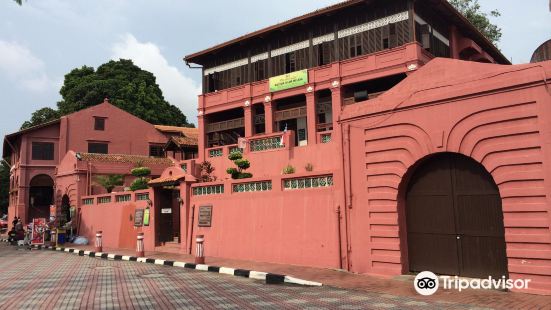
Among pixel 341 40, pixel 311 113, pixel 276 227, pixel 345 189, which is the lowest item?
pixel 276 227

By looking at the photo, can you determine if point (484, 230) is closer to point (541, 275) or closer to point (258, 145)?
point (541, 275)

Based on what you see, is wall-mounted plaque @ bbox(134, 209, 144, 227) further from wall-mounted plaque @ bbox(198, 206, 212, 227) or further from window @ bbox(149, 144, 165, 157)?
window @ bbox(149, 144, 165, 157)

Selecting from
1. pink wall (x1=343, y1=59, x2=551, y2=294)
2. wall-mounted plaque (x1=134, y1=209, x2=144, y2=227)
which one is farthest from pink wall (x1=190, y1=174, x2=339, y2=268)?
wall-mounted plaque (x1=134, y1=209, x2=144, y2=227)

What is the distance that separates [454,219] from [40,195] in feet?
112

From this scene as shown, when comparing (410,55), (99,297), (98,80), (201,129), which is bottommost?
(99,297)

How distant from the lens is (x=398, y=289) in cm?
865

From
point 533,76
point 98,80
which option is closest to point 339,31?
point 533,76

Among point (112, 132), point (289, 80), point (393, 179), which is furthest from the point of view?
point (112, 132)

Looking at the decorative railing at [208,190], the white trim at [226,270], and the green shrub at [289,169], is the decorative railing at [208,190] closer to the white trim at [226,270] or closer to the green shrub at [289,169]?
the green shrub at [289,169]

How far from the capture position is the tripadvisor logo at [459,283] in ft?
26.5

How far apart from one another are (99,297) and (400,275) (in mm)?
6275

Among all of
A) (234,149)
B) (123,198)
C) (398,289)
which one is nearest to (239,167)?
(234,149)

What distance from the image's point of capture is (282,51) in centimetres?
2411

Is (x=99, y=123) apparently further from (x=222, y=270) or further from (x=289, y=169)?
(x=222, y=270)
